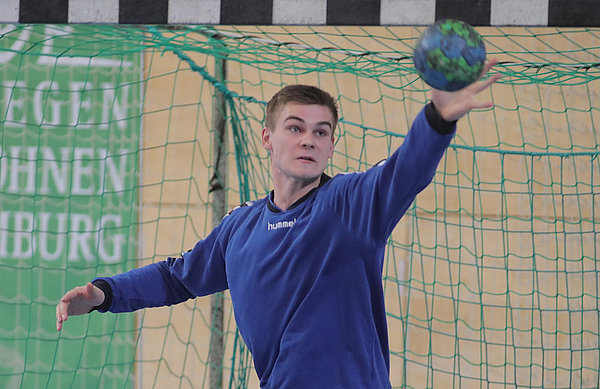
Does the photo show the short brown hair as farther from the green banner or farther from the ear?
the green banner

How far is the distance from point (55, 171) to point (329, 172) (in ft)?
5.31

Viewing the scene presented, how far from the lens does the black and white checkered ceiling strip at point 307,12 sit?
88.5 inches

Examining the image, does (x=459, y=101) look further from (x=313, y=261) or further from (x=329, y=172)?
(x=329, y=172)

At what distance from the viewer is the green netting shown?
14.3 ft

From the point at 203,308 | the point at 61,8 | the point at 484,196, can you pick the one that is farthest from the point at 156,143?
the point at 61,8

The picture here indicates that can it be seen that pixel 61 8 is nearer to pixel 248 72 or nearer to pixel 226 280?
pixel 226 280

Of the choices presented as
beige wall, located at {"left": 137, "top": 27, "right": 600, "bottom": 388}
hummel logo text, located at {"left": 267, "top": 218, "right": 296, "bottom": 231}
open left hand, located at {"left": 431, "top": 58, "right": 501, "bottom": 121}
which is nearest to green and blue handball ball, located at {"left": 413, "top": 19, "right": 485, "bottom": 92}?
open left hand, located at {"left": 431, "top": 58, "right": 501, "bottom": 121}

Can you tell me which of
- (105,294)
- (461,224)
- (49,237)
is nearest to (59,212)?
(49,237)

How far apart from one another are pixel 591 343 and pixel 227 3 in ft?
11.5

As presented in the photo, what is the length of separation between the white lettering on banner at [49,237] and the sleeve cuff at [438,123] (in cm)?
311

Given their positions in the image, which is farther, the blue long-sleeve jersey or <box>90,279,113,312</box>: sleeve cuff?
<box>90,279,113,312</box>: sleeve cuff

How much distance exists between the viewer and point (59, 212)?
439cm

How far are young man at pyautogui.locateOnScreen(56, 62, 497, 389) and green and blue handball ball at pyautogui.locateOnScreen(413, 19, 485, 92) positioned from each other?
7.6 inches

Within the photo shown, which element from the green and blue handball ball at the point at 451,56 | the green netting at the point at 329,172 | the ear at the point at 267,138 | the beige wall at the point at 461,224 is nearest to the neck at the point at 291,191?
the ear at the point at 267,138
